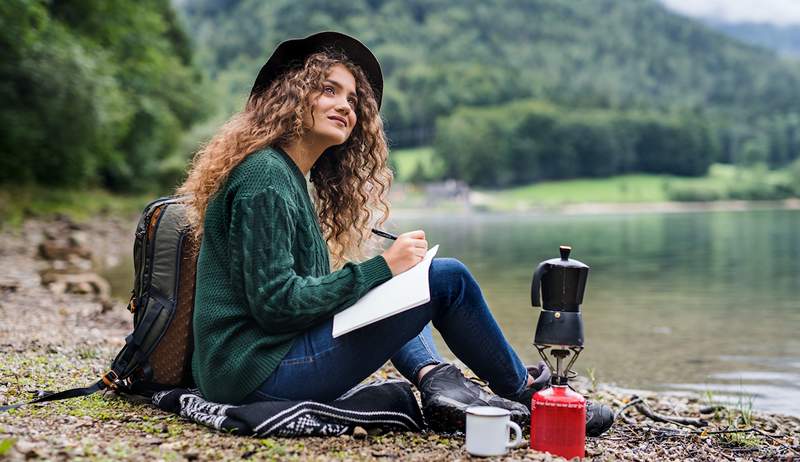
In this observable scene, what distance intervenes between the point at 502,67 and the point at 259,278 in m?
162

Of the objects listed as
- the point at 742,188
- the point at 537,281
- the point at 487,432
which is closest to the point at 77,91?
the point at 537,281

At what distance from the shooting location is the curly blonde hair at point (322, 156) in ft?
12.0

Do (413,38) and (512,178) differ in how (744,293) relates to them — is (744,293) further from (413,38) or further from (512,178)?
(413,38)

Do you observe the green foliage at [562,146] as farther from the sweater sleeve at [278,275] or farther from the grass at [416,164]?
the sweater sleeve at [278,275]

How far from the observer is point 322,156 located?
432 cm

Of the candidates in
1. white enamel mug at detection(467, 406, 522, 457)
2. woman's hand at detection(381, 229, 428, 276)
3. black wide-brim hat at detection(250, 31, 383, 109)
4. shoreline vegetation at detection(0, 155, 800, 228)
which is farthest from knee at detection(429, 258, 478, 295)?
shoreline vegetation at detection(0, 155, 800, 228)

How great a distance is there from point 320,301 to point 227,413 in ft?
2.31

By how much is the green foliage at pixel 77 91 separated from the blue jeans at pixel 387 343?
63.9ft

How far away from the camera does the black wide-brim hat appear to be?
3.84 m

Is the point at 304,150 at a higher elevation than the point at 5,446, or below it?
higher

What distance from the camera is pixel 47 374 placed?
4.94 m

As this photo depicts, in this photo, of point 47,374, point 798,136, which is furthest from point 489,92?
point 47,374

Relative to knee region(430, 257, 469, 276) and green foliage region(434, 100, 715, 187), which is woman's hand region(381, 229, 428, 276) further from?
green foliage region(434, 100, 715, 187)

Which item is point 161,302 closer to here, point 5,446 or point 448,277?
point 5,446
